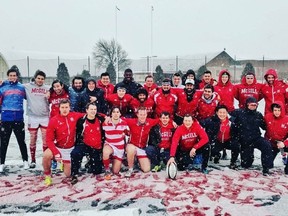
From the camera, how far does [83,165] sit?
691 centimetres

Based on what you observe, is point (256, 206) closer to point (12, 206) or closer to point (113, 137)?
point (113, 137)

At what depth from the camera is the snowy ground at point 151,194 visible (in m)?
4.47

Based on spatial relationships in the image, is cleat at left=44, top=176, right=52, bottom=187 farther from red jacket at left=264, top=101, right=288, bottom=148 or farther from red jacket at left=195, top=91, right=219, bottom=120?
red jacket at left=264, top=101, right=288, bottom=148

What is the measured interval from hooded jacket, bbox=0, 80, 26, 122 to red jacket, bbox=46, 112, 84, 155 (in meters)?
1.09

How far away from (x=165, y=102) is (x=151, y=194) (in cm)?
244

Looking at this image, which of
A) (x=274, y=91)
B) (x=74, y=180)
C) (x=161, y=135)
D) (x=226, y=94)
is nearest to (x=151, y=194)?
(x=74, y=180)

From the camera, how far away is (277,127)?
21.3 feet

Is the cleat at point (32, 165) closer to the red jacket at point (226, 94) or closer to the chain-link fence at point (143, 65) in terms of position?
the red jacket at point (226, 94)

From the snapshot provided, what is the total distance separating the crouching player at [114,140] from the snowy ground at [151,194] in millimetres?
340

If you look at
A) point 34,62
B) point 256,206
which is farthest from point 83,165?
point 34,62

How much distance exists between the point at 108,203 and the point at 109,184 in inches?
32.4

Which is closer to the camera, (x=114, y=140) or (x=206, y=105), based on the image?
(x=114, y=140)

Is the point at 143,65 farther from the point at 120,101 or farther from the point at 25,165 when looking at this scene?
the point at 25,165

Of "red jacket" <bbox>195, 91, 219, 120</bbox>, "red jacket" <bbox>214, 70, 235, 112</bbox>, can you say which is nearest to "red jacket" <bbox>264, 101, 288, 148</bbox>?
"red jacket" <bbox>214, 70, 235, 112</bbox>
